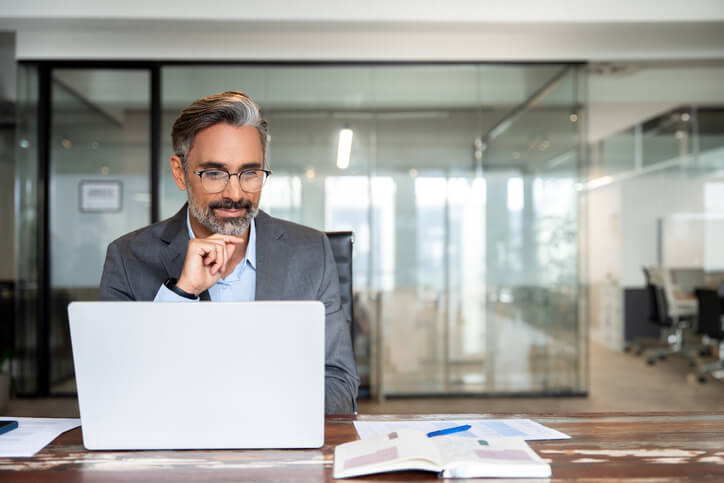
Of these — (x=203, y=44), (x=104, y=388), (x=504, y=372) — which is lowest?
(x=504, y=372)

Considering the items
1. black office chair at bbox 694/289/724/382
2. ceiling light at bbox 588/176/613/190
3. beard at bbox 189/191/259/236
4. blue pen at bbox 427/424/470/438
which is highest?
ceiling light at bbox 588/176/613/190

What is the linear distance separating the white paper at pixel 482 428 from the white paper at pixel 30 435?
0.64 meters

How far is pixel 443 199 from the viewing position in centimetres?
488

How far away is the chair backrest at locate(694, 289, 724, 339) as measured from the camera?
593 centimetres

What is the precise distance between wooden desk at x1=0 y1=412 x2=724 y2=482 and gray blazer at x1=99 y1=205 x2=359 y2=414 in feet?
1.69

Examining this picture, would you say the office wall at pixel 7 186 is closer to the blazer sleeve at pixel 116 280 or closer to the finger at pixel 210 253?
the blazer sleeve at pixel 116 280

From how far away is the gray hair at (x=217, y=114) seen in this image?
5.83 ft

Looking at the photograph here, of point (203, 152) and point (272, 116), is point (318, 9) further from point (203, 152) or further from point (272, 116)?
point (203, 152)

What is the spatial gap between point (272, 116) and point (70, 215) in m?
1.83

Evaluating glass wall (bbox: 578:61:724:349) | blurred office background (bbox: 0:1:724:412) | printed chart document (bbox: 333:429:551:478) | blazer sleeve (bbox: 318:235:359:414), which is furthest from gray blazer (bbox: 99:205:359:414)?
glass wall (bbox: 578:61:724:349)

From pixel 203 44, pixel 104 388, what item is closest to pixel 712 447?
pixel 104 388

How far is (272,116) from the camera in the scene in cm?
479

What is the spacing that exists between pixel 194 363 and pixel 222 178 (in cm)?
84

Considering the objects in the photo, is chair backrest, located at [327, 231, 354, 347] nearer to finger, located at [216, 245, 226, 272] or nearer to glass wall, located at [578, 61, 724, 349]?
finger, located at [216, 245, 226, 272]
